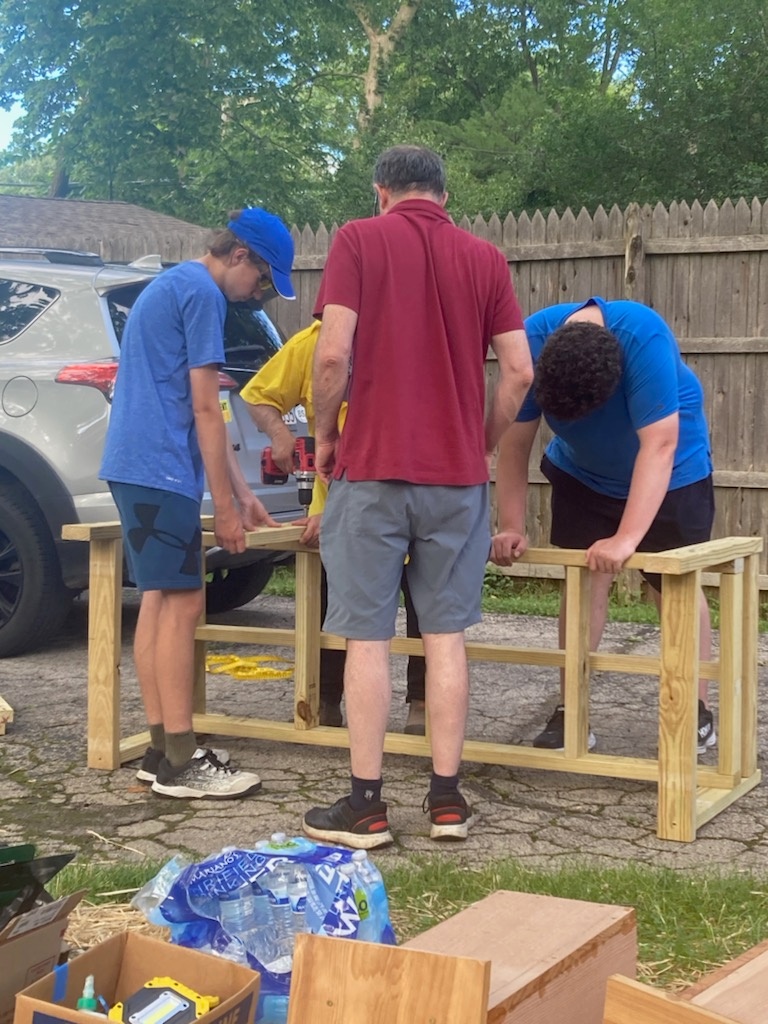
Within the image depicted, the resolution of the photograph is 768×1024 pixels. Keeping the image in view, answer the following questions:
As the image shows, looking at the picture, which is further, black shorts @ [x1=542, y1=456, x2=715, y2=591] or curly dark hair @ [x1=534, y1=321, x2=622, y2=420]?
black shorts @ [x1=542, y1=456, x2=715, y2=591]

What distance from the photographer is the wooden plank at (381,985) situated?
6.37 feet

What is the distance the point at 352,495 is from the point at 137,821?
1308mm

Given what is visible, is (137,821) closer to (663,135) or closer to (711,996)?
(711,996)

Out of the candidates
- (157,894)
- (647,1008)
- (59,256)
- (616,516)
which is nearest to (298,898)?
(157,894)

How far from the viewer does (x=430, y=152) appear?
3703 millimetres

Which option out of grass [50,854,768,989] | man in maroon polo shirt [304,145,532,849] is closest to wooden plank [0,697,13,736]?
grass [50,854,768,989]

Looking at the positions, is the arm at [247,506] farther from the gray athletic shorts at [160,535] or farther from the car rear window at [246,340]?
the car rear window at [246,340]

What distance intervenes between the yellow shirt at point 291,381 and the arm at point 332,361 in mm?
1031

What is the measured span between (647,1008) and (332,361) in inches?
84.0

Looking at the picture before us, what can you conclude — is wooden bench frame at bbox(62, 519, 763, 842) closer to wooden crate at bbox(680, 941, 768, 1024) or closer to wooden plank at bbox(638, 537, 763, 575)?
wooden plank at bbox(638, 537, 763, 575)

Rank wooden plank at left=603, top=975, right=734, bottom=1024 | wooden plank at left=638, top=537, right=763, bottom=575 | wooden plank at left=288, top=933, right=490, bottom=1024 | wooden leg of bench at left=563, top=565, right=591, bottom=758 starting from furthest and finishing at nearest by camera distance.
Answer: wooden leg of bench at left=563, top=565, right=591, bottom=758
wooden plank at left=638, top=537, right=763, bottom=575
wooden plank at left=288, top=933, right=490, bottom=1024
wooden plank at left=603, top=975, right=734, bottom=1024

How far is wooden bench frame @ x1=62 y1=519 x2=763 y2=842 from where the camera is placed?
3.78 meters

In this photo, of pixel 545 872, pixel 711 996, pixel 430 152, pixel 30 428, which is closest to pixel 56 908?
pixel 711 996

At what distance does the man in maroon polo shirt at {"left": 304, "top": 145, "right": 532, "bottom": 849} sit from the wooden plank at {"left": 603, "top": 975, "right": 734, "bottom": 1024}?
176 cm
